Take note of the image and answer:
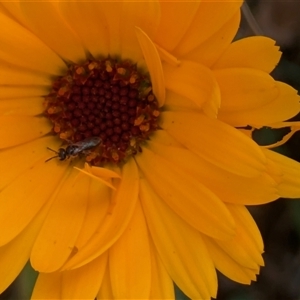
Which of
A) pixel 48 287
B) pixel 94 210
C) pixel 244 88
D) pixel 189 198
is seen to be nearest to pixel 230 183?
pixel 189 198

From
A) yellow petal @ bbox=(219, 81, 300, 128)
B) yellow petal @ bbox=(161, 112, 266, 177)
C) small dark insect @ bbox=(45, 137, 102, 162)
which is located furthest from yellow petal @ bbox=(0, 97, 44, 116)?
yellow petal @ bbox=(219, 81, 300, 128)

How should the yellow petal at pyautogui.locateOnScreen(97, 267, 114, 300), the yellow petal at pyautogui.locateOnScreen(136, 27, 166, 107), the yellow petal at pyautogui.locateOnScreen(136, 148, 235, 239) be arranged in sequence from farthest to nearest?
the yellow petal at pyautogui.locateOnScreen(97, 267, 114, 300)
the yellow petal at pyautogui.locateOnScreen(136, 148, 235, 239)
the yellow petal at pyautogui.locateOnScreen(136, 27, 166, 107)

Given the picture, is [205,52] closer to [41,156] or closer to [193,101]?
[193,101]

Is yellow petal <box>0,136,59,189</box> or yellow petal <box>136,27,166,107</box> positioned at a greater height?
yellow petal <box>136,27,166,107</box>

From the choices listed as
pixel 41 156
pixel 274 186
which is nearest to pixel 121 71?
pixel 41 156

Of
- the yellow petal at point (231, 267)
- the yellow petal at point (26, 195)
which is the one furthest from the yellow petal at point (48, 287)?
the yellow petal at point (231, 267)

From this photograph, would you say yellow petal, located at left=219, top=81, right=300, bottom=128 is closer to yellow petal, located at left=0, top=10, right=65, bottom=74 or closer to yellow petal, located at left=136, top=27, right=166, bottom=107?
yellow petal, located at left=136, top=27, right=166, bottom=107
